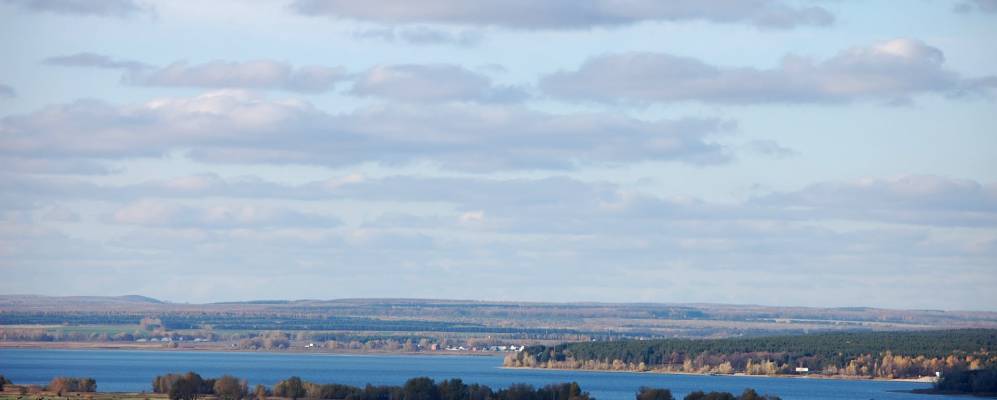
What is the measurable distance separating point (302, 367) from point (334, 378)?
135 feet

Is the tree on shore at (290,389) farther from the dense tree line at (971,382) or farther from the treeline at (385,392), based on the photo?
the dense tree line at (971,382)

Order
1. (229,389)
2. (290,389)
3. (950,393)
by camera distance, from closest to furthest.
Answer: (229,389), (290,389), (950,393)

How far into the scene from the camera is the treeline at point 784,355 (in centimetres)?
16762

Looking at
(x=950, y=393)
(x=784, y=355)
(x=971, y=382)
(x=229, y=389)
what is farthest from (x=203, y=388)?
(x=784, y=355)

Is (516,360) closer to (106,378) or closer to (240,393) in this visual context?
(106,378)

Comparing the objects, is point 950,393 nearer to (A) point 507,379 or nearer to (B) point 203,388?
(A) point 507,379

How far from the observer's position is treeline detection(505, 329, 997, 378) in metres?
168

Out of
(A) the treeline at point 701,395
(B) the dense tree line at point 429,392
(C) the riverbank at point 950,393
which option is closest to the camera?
(A) the treeline at point 701,395

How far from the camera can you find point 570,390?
97625mm

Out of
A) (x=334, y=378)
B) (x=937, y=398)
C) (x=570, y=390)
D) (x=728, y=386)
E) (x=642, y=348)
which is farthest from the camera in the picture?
(x=642, y=348)

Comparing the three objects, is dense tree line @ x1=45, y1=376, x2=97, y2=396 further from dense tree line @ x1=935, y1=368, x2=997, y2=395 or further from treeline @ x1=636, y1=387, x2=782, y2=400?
dense tree line @ x1=935, y1=368, x2=997, y2=395

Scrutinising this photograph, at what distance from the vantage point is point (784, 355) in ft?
586

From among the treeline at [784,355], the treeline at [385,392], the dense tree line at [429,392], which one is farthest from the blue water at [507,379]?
the dense tree line at [429,392]

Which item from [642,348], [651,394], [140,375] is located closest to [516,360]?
[642,348]
